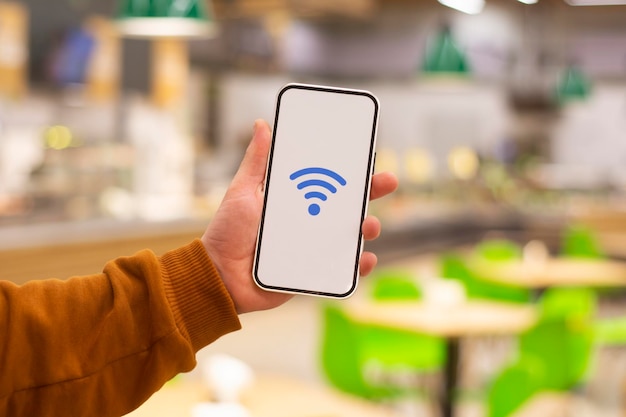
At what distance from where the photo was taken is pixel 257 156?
1.11 meters

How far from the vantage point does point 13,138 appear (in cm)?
992

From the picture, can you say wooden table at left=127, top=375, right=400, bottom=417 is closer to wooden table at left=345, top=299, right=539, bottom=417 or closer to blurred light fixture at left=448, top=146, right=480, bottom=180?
wooden table at left=345, top=299, right=539, bottom=417

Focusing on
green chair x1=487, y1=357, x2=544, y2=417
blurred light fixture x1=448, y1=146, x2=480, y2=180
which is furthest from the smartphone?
blurred light fixture x1=448, y1=146, x2=480, y2=180

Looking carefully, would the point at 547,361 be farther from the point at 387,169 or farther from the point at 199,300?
the point at 387,169

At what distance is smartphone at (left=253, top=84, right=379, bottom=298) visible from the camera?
42.0 inches

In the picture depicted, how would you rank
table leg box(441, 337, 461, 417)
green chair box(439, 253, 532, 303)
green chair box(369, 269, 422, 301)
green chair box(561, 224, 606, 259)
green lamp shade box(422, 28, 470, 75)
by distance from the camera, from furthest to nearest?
green chair box(561, 224, 606, 259) → green lamp shade box(422, 28, 470, 75) → green chair box(439, 253, 532, 303) → green chair box(369, 269, 422, 301) → table leg box(441, 337, 461, 417)

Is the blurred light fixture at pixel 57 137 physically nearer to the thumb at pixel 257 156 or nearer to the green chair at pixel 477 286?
the green chair at pixel 477 286

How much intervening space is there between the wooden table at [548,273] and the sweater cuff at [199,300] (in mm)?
5091

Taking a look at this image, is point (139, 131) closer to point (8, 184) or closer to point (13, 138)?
point (13, 138)

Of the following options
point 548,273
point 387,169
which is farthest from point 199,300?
point 387,169

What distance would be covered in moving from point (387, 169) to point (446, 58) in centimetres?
414

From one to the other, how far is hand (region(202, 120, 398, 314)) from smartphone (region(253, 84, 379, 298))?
0.04m

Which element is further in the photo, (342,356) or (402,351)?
(402,351)

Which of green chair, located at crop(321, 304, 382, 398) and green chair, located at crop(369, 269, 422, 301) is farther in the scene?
green chair, located at crop(369, 269, 422, 301)
